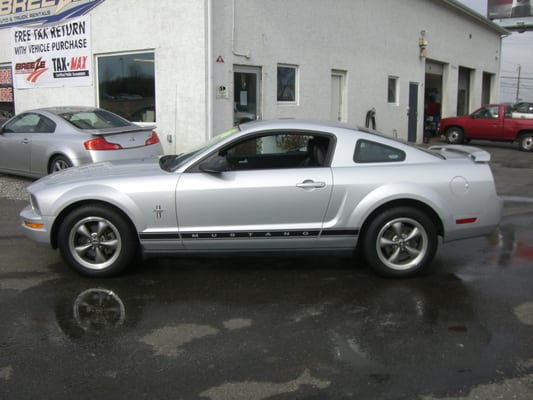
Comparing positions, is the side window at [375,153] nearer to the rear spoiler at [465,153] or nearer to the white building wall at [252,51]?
the rear spoiler at [465,153]

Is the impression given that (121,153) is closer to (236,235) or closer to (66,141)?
(66,141)

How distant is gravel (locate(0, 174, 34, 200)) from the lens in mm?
9742

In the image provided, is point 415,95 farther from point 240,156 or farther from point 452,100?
point 240,156

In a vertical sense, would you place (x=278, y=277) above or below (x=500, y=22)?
below

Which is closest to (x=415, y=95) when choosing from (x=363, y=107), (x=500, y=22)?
(x=363, y=107)

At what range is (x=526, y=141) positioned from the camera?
19516 mm

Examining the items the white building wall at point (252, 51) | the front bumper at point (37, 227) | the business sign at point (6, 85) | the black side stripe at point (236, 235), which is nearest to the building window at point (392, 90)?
the white building wall at point (252, 51)

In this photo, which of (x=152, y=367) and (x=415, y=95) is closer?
(x=152, y=367)

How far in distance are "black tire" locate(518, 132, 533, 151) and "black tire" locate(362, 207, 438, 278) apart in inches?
629

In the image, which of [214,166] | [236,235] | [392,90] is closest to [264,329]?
[236,235]

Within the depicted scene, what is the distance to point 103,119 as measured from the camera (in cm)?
1027

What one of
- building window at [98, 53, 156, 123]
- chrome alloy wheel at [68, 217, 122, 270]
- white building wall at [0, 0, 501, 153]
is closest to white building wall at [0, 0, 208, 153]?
white building wall at [0, 0, 501, 153]

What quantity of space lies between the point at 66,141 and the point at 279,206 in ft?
18.5

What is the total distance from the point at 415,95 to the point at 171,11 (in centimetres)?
1116
